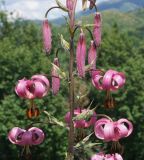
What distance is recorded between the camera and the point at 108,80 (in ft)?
11.6

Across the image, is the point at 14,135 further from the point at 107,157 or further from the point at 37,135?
the point at 107,157

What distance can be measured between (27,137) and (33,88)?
14.3 inches

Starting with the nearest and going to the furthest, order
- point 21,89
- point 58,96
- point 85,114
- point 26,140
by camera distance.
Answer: point 85,114, point 21,89, point 26,140, point 58,96

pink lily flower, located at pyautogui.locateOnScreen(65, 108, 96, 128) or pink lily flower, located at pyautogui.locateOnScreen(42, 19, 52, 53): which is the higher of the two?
pink lily flower, located at pyautogui.locateOnScreen(42, 19, 52, 53)

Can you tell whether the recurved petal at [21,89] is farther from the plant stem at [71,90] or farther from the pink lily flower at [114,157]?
the pink lily flower at [114,157]

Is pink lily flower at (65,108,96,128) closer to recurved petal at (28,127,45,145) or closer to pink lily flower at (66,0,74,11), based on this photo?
recurved petal at (28,127,45,145)

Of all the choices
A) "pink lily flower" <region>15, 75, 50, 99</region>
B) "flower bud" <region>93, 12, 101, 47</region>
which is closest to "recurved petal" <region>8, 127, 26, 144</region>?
"pink lily flower" <region>15, 75, 50, 99</region>

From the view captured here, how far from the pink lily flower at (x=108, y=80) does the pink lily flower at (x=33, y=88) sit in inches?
13.0

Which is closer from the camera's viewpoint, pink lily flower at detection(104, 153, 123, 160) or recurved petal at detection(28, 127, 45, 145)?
pink lily flower at detection(104, 153, 123, 160)

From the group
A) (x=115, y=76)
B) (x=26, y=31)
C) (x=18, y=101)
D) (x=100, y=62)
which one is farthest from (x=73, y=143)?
(x=26, y=31)

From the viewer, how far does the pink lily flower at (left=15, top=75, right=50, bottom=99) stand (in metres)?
3.48

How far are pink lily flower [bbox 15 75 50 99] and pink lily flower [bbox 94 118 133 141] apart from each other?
427 millimetres

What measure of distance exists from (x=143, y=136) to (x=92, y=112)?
2549 cm

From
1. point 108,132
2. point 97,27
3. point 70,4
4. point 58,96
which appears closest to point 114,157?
point 108,132
